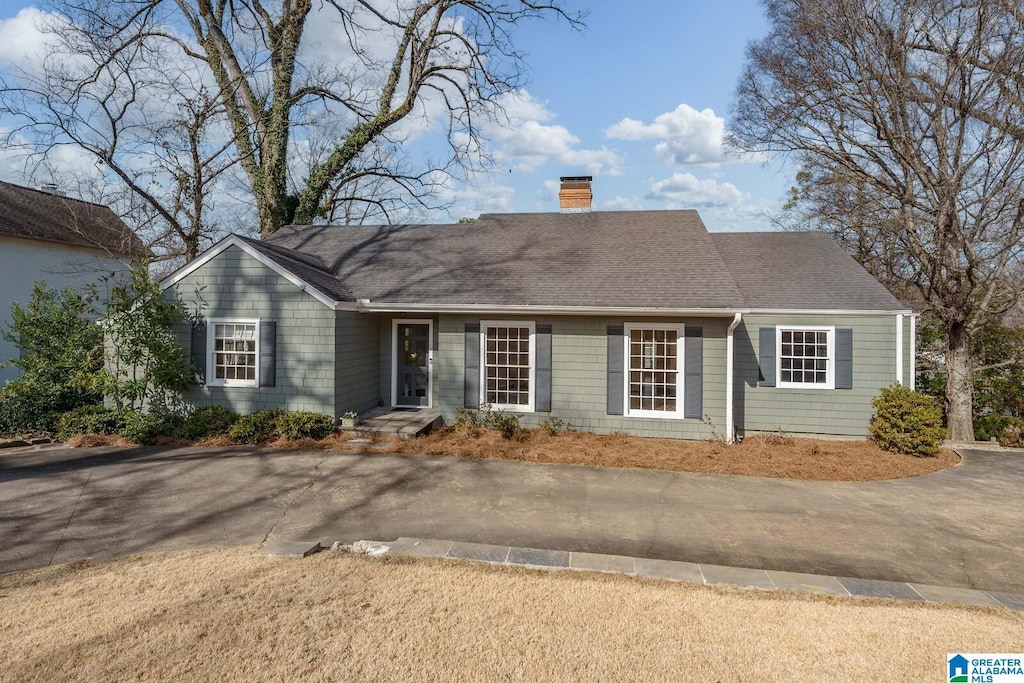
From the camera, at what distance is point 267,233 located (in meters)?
18.0

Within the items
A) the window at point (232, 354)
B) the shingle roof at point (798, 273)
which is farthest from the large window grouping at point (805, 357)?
the window at point (232, 354)

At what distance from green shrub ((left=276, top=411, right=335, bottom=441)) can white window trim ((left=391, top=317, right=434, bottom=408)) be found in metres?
2.13

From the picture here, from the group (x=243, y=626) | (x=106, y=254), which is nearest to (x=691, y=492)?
(x=243, y=626)

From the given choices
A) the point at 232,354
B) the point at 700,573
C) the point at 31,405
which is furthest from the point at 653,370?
the point at 31,405

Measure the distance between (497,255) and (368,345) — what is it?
3.75m

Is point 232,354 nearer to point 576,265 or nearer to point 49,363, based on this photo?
point 49,363

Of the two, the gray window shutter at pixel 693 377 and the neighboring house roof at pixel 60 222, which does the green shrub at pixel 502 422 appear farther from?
the neighboring house roof at pixel 60 222

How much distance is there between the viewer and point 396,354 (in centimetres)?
1221

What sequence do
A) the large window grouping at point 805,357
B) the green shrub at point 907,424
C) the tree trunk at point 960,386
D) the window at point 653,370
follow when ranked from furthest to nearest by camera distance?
the tree trunk at point 960,386, the large window grouping at point 805,357, the window at point 653,370, the green shrub at point 907,424

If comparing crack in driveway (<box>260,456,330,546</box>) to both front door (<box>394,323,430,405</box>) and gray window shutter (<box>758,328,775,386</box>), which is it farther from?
gray window shutter (<box>758,328,775,386</box>)

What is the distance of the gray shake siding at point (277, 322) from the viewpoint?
34.0 ft

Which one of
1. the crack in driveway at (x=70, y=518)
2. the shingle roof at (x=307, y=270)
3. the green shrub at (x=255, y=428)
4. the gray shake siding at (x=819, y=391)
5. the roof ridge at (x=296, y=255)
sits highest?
the roof ridge at (x=296, y=255)

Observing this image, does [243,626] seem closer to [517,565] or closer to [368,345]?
[517,565]

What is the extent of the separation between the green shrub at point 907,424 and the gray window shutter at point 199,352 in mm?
13446
